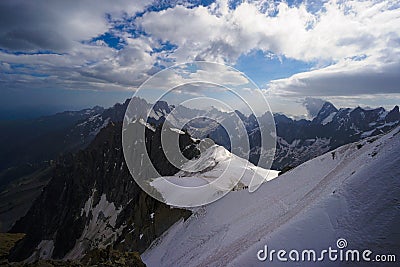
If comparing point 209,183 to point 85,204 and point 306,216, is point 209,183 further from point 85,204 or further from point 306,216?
point 85,204

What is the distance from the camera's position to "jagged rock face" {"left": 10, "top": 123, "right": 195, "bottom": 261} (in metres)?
95.4

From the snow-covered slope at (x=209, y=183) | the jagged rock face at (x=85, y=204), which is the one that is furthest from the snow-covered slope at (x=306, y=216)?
the jagged rock face at (x=85, y=204)

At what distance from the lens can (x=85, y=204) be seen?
376 feet

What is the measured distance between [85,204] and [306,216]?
4521 inches

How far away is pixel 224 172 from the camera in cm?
4603

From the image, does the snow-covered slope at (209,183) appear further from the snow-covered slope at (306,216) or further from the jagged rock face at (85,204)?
the jagged rock face at (85,204)

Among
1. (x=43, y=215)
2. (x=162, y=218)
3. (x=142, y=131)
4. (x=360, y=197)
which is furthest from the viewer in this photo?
(x=142, y=131)

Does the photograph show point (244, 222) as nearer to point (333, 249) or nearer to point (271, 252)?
point (271, 252)

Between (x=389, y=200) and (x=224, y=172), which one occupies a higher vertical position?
(x=389, y=200)

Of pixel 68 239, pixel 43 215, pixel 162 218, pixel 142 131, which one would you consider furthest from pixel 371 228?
pixel 43 215

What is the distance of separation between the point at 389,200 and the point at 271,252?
7.79 meters

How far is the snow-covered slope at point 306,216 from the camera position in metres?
15.3

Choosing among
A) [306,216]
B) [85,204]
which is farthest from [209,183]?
[85,204]

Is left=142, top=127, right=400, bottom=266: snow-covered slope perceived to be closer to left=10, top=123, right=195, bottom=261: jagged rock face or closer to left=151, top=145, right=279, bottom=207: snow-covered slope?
left=151, top=145, right=279, bottom=207: snow-covered slope
